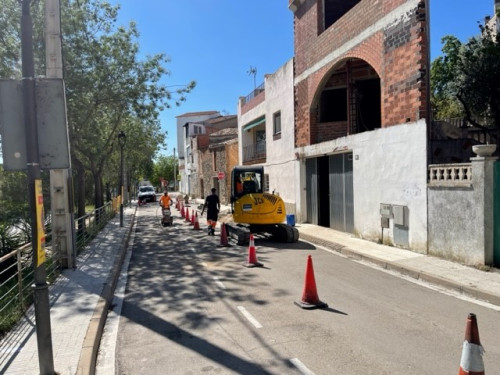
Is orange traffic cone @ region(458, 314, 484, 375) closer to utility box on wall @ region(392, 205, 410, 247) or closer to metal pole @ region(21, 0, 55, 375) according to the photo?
metal pole @ region(21, 0, 55, 375)

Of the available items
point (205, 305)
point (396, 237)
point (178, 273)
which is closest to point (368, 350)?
point (205, 305)

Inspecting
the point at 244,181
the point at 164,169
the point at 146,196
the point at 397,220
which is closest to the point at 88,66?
the point at 244,181

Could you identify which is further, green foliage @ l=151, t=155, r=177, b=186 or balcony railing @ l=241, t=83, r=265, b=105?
green foliage @ l=151, t=155, r=177, b=186

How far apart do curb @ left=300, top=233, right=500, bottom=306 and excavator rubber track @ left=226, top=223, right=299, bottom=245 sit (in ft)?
4.02

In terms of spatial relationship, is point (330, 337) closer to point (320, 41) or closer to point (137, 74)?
point (320, 41)

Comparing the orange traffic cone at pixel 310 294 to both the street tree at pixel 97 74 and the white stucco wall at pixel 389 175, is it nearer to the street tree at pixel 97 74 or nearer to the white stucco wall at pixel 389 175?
the white stucco wall at pixel 389 175

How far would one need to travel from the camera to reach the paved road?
4.58m

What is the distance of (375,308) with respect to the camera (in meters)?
6.50

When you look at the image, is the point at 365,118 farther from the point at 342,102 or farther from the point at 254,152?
the point at 254,152

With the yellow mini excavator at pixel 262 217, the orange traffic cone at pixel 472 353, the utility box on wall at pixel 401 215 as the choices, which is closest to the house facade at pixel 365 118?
the utility box on wall at pixel 401 215

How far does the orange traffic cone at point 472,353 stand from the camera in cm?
340

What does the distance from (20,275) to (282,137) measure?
15708 mm

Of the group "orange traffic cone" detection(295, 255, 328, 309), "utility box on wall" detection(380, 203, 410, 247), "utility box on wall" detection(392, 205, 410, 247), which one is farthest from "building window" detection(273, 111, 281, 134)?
"orange traffic cone" detection(295, 255, 328, 309)

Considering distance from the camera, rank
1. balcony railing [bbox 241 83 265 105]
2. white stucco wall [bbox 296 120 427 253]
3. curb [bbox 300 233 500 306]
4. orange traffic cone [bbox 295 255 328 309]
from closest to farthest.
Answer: orange traffic cone [bbox 295 255 328 309]
curb [bbox 300 233 500 306]
white stucco wall [bbox 296 120 427 253]
balcony railing [bbox 241 83 265 105]
